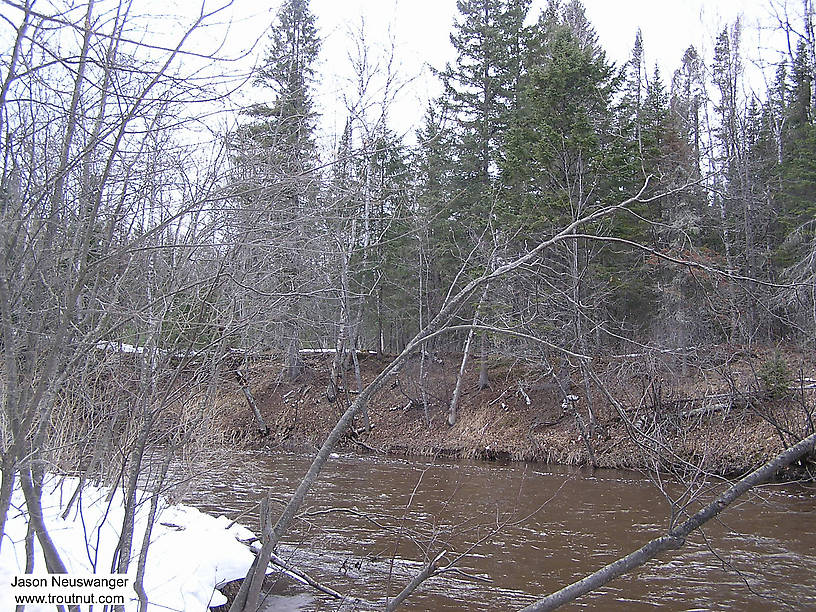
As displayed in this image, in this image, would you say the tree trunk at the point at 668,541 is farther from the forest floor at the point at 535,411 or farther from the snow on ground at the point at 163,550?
the forest floor at the point at 535,411

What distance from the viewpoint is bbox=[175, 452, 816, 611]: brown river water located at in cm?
744

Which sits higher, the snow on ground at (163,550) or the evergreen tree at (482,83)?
the evergreen tree at (482,83)

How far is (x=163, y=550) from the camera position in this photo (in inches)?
263

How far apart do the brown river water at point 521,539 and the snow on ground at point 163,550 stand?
0.70m

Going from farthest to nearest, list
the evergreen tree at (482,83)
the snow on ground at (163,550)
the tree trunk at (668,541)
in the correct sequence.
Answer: the evergreen tree at (482,83) → the snow on ground at (163,550) → the tree trunk at (668,541)

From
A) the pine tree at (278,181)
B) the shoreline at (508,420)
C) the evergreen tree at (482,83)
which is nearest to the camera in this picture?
the pine tree at (278,181)

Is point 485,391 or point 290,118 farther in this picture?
point 485,391

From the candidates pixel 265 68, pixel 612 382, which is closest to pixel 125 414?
pixel 265 68

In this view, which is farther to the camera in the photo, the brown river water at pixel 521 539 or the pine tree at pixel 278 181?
the brown river water at pixel 521 539

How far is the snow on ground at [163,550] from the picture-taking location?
17.9 feet

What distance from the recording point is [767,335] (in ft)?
62.8

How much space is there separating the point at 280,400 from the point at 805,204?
66.8 ft

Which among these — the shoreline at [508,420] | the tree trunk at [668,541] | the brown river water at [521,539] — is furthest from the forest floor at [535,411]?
the tree trunk at [668,541]

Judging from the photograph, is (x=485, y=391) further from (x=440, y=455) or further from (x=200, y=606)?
(x=200, y=606)
